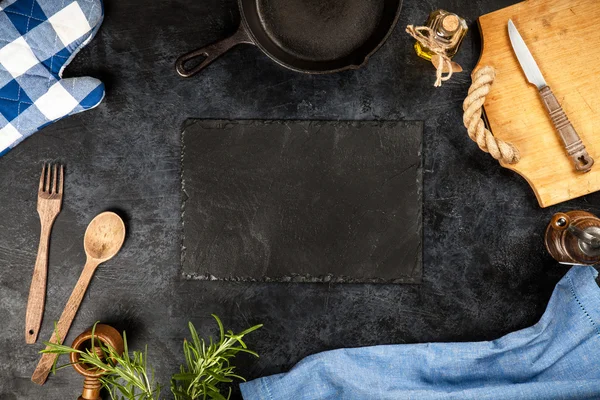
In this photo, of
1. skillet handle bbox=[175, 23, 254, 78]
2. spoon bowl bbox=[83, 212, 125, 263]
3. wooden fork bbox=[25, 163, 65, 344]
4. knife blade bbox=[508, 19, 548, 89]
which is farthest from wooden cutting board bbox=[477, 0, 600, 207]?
wooden fork bbox=[25, 163, 65, 344]

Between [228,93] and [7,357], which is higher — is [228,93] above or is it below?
above

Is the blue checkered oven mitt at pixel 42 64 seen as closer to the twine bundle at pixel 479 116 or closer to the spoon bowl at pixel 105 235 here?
the spoon bowl at pixel 105 235

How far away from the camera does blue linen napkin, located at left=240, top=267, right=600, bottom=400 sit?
0.94 metres

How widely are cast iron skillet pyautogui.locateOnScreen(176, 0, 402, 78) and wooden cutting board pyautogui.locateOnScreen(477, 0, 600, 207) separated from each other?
0.20 m

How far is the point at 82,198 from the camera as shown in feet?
3.11

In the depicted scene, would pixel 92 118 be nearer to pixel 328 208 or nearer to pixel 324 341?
pixel 328 208

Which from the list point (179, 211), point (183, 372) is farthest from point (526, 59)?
point (183, 372)

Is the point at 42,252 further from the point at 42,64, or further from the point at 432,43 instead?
the point at 432,43

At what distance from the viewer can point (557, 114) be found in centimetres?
90

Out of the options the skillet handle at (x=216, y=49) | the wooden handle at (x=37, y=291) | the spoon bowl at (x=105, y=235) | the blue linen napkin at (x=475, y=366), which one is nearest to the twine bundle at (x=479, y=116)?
the blue linen napkin at (x=475, y=366)

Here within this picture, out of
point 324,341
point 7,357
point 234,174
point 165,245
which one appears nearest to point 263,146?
point 234,174

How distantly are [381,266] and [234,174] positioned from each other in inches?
12.8

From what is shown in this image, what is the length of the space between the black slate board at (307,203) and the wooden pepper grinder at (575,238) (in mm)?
241

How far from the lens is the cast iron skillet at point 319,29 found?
93cm
